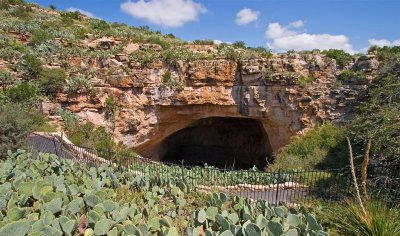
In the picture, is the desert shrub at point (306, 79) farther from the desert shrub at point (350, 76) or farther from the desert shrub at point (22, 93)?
the desert shrub at point (22, 93)

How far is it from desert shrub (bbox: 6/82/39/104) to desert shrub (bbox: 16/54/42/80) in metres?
1.11

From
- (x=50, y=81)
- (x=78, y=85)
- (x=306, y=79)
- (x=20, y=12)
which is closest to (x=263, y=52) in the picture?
(x=306, y=79)

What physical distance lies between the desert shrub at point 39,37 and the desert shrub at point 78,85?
15.0 feet

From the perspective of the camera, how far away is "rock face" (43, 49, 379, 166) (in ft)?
59.8

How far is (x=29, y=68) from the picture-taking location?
676 inches

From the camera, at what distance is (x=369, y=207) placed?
18.2 ft

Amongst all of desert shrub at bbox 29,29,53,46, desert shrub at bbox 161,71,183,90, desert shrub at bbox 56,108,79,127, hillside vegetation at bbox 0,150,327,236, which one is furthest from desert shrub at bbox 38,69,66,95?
hillside vegetation at bbox 0,150,327,236

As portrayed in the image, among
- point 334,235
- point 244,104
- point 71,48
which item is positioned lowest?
point 334,235

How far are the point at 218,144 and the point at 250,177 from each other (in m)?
16.5

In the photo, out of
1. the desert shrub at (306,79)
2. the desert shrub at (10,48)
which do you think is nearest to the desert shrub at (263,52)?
the desert shrub at (306,79)

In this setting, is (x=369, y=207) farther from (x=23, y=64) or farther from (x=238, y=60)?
(x=23, y=64)

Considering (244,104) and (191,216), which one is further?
(244,104)

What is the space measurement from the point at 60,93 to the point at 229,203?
13760 mm

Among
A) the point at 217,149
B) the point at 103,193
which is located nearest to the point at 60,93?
the point at 103,193
